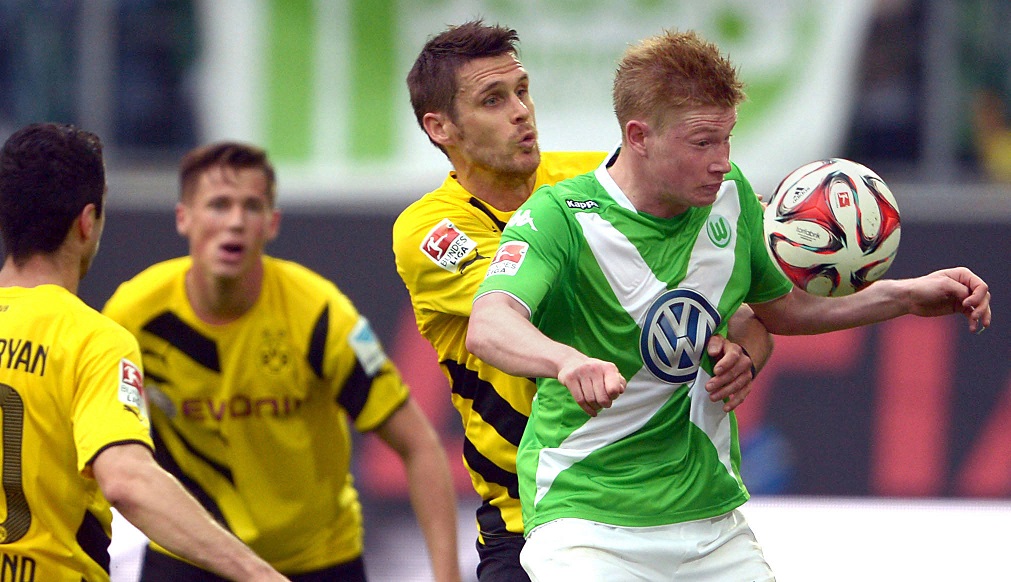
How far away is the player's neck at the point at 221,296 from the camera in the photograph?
5.63 metres

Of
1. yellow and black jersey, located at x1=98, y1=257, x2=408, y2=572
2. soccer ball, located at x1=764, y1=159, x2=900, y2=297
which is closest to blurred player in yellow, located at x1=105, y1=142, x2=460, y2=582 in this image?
yellow and black jersey, located at x1=98, y1=257, x2=408, y2=572

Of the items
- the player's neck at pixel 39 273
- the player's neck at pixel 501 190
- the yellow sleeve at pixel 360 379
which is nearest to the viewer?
the player's neck at pixel 39 273

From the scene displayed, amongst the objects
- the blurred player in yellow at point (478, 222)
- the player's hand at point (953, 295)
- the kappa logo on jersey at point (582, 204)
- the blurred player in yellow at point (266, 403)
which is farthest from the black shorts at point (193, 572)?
the player's hand at point (953, 295)

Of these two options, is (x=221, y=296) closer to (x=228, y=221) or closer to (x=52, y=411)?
(x=228, y=221)

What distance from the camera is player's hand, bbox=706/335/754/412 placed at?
3.68 metres

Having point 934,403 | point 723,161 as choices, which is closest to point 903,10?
point 934,403

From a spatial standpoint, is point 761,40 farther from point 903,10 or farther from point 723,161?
point 723,161

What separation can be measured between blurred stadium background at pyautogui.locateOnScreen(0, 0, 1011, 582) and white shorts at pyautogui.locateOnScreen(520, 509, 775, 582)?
474cm

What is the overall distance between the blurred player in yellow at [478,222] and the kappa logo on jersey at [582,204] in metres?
0.57

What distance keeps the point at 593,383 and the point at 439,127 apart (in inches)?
68.6

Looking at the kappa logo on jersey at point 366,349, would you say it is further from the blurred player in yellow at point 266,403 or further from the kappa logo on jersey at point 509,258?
the kappa logo on jersey at point 509,258

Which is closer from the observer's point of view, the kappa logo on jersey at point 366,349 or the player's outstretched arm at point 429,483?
the player's outstretched arm at point 429,483

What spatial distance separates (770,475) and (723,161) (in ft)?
20.0

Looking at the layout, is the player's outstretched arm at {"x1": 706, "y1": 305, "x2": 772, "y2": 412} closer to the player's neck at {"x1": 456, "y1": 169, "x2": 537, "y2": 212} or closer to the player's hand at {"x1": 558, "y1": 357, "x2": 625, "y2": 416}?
the player's hand at {"x1": 558, "y1": 357, "x2": 625, "y2": 416}
